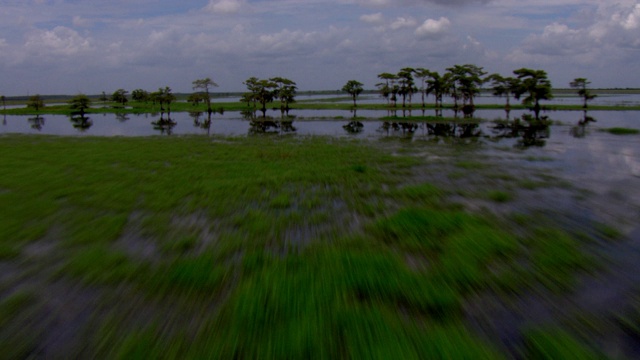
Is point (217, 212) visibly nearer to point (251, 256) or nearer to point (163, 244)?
point (163, 244)

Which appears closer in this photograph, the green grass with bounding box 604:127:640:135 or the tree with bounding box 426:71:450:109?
the green grass with bounding box 604:127:640:135

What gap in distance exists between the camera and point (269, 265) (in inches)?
304

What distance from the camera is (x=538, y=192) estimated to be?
14531 mm

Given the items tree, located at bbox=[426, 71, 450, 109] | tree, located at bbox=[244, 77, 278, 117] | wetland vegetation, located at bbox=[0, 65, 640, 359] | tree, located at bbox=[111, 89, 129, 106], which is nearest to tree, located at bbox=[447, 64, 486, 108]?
tree, located at bbox=[426, 71, 450, 109]

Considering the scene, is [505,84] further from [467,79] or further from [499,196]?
[499,196]

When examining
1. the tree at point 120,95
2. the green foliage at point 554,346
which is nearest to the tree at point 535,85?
the green foliage at point 554,346

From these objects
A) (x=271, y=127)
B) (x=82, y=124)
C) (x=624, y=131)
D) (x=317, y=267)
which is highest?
(x=82, y=124)

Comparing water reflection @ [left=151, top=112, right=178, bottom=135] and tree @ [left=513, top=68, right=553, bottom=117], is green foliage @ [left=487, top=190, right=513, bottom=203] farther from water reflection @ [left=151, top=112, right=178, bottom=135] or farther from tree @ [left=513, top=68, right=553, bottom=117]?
tree @ [left=513, top=68, right=553, bottom=117]

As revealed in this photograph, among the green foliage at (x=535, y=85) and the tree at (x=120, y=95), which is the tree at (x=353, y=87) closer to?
the green foliage at (x=535, y=85)

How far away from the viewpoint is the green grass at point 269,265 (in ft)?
17.0

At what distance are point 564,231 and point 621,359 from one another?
5.65m

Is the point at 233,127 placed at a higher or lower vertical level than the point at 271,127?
higher

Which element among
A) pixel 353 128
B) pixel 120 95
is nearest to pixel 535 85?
pixel 353 128

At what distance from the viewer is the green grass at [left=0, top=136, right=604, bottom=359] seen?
5.18m
